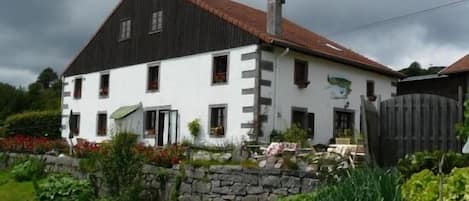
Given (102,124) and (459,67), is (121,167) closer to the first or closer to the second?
(102,124)

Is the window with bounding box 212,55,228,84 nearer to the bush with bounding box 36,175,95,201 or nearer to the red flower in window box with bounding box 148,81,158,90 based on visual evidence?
the red flower in window box with bounding box 148,81,158,90

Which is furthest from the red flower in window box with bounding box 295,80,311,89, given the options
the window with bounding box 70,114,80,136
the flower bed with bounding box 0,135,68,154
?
the window with bounding box 70,114,80,136

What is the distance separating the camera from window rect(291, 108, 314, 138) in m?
23.1

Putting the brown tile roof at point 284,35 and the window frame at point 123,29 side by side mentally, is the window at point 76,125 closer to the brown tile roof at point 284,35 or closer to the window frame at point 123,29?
the window frame at point 123,29

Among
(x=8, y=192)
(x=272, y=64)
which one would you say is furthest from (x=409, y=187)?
(x=272, y=64)

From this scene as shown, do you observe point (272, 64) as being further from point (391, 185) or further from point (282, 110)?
point (391, 185)

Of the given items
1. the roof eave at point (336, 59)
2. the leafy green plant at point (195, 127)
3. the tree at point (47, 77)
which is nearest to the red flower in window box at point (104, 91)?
the leafy green plant at point (195, 127)

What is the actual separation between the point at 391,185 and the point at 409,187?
302 centimetres

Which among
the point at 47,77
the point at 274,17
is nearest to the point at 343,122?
the point at 274,17

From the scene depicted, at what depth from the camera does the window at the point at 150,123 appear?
86.5 feet

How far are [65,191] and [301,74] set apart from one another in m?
11.3

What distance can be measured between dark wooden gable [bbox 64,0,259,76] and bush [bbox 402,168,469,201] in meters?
15.0

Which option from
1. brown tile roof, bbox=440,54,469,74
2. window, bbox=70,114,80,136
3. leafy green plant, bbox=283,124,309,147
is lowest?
leafy green plant, bbox=283,124,309,147

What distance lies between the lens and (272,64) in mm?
22281
